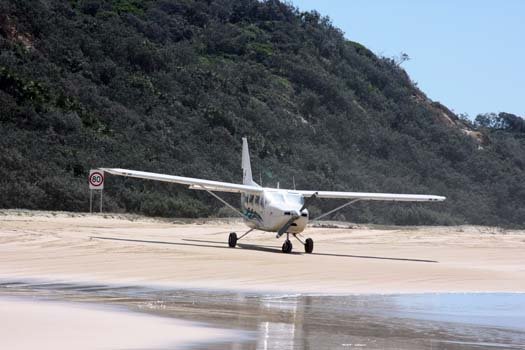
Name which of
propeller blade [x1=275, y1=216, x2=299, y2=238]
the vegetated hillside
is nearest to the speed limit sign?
the vegetated hillside

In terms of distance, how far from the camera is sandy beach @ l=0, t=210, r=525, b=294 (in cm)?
1838

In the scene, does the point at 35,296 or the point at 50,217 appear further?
the point at 50,217

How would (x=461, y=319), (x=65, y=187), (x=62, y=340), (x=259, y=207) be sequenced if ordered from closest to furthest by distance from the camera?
(x=62, y=340) < (x=461, y=319) < (x=259, y=207) < (x=65, y=187)

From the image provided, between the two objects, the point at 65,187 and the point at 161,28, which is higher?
the point at 161,28

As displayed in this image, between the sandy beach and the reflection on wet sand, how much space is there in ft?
4.55

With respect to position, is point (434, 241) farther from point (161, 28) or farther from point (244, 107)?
point (161, 28)

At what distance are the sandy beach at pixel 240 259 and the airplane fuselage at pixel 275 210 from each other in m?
0.71

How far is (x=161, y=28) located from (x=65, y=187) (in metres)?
33.0

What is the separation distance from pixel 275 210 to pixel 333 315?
1368 centimetres

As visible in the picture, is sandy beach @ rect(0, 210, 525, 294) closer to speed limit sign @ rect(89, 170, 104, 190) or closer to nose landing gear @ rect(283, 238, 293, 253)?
nose landing gear @ rect(283, 238, 293, 253)

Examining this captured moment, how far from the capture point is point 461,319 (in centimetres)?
1391

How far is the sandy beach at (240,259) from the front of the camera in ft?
60.3

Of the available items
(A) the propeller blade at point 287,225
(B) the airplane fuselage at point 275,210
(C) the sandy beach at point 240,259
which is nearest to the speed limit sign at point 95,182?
(C) the sandy beach at point 240,259

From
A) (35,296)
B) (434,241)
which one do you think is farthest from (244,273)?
(434,241)
